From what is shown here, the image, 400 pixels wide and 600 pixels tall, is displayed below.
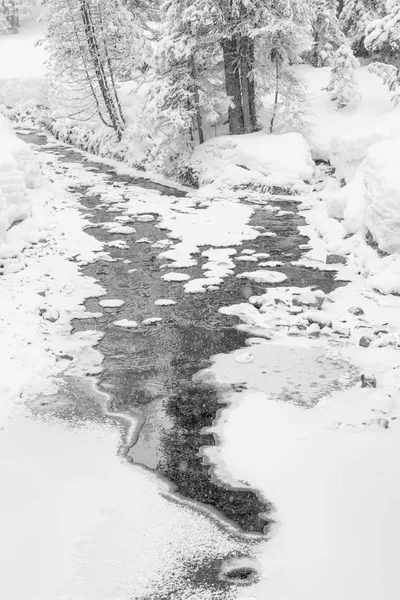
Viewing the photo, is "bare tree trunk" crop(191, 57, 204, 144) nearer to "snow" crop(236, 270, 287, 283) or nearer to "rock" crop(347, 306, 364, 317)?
"snow" crop(236, 270, 287, 283)

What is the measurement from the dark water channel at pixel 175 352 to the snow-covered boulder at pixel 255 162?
371cm

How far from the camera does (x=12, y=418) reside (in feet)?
21.0

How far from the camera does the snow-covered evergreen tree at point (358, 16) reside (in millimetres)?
26062

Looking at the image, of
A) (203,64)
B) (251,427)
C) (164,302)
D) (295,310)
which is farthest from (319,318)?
(203,64)

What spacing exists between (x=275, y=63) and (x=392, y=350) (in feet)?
45.3

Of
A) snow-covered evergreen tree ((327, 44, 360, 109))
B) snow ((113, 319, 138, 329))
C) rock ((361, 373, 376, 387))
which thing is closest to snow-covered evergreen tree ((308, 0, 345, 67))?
snow-covered evergreen tree ((327, 44, 360, 109))

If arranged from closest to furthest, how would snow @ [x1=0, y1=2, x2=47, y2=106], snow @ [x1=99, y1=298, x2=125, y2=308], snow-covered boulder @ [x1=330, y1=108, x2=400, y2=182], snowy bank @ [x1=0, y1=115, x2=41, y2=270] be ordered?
snow @ [x1=99, y1=298, x2=125, y2=308], snowy bank @ [x1=0, y1=115, x2=41, y2=270], snow-covered boulder @ [x1=330, y1=108, x2=400, y2=182], snow @ [x1=0, y1=2, x2=47, y2=106]

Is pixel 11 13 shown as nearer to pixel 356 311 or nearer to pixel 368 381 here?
pixel 356 311

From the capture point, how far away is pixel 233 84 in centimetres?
1881

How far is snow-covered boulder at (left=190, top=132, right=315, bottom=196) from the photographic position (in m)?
17.5

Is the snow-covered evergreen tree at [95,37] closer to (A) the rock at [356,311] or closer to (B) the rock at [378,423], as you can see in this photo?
(A) the rock at [356,311]

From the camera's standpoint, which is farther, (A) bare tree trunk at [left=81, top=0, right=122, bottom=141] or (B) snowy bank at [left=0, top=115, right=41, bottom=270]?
(A) bare tree trunk at [left=81, top=0, right=122, bottom=141]

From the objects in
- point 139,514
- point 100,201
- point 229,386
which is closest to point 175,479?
point 139,514

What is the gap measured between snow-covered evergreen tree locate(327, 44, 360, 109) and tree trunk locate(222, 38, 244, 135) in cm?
411
